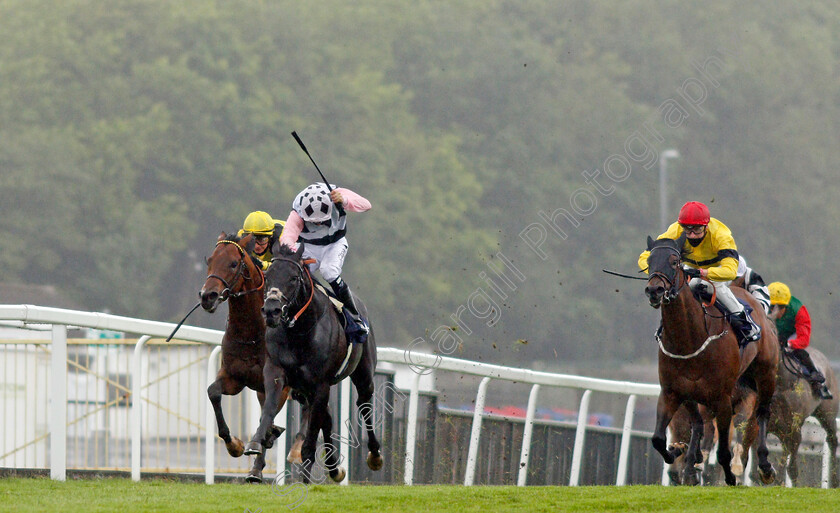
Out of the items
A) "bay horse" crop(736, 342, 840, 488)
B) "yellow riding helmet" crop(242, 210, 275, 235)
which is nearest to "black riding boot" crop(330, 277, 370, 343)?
"yellow riding helmet" crop(242, 210, 275, 235)

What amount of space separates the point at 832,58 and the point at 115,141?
32443 millimetres

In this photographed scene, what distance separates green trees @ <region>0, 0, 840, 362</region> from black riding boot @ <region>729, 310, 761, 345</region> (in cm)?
1881

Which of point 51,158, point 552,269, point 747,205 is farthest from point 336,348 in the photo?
point 747,205

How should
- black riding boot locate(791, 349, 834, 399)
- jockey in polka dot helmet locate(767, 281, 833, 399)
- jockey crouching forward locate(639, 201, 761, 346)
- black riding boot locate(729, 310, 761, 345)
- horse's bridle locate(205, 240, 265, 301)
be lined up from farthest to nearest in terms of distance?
black riding boot locate(791, 349, 834, 399), jockey in polka dot helmet locate(767, 281, 833, 399), black riding boot locate(729, 310, 761, 345), jockey crouching forward locate(639, 201, 761, 346), horse's bridle locate(205, 240, 265, 301)

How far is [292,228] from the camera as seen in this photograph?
8.32 m

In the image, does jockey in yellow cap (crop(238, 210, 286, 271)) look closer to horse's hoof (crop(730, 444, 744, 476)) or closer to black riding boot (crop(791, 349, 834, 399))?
horse's hoof (crop(730, 444, 744, 476))

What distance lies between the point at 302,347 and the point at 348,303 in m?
0.69

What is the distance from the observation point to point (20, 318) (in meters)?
8.95

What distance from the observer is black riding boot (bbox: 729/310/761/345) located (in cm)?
876

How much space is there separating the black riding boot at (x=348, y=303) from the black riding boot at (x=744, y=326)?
255 cm

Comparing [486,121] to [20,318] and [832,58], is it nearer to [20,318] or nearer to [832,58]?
[832,58]

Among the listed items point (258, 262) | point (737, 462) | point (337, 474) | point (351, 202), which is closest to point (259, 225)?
point (258, 262)

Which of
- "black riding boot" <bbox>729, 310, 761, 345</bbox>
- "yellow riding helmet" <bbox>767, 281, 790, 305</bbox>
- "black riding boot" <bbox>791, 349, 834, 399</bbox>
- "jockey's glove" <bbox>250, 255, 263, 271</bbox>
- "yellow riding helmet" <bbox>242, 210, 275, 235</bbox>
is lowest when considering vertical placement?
"black riding boot" <bbox>791, 349, 834, 399</bbox>

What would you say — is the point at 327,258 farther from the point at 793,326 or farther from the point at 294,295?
the point at 793,326
